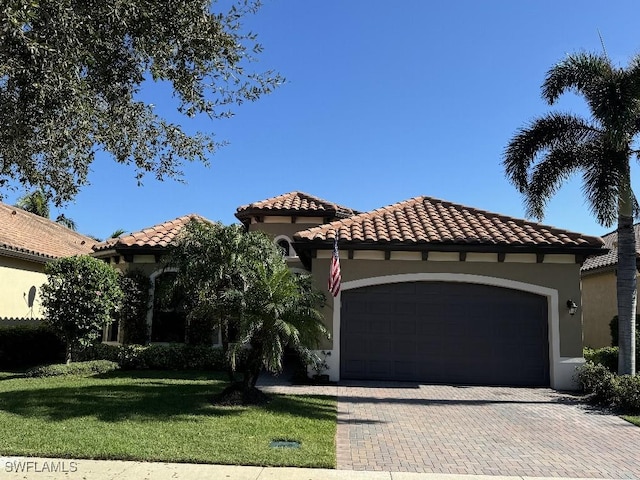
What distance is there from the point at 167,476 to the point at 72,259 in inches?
387

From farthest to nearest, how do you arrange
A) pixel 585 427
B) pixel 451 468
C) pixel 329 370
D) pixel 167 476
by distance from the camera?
1. pixel 329 370
2. pixel 585 427
3. pixel 451 468
4. pixel 167 476

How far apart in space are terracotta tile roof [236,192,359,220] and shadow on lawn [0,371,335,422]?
793 cm

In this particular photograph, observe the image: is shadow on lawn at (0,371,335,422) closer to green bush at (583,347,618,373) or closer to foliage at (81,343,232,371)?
foliage at (81,343,232,371)

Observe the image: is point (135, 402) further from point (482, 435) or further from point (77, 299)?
point (482, 435)

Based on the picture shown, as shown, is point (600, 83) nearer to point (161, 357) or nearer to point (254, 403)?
point (254, 403)

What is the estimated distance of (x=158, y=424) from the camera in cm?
807

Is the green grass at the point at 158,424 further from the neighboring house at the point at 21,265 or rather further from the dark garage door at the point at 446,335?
the neighboring house at the point at 21,265

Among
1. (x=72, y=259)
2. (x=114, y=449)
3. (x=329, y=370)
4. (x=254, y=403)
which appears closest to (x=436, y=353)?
(x=329, y=370)

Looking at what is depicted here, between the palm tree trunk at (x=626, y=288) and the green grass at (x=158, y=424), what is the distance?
23.5ft

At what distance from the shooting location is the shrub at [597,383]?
35.9 ft

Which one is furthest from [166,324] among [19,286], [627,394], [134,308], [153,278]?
[627,394]

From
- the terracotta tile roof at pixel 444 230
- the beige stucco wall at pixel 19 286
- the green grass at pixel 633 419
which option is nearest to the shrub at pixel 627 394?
the green grass at pixel 633 419

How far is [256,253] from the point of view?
10648 millimetres

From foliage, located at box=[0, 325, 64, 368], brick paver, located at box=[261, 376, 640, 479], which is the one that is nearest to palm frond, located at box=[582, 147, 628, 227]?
brick paver, located at box=[261, 376, 640, 479]
